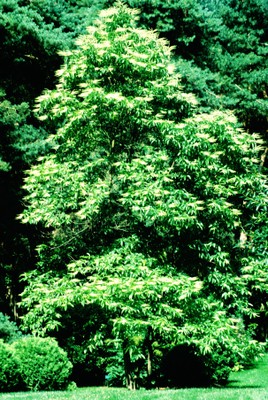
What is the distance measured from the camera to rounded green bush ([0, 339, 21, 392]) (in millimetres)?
9102

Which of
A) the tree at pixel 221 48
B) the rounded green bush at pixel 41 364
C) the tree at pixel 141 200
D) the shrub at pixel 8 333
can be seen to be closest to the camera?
the tree at pixel 141 200

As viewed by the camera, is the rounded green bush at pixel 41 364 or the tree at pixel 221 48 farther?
the tree at pixel 221 48

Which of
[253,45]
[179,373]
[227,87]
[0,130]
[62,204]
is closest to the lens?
[62,204]

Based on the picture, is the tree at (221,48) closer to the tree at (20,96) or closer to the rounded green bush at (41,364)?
the tree at (20,96)

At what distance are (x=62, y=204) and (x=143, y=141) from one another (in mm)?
2221

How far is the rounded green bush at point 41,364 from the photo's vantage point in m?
9.41

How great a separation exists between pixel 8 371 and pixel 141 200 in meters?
4.18

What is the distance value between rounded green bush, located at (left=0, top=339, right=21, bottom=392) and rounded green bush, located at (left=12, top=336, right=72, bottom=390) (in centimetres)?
11

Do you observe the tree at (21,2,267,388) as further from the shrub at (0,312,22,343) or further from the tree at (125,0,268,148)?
the tree at (125,0,268,148)

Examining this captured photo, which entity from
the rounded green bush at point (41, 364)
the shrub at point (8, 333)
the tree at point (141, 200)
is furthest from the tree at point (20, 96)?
the rounded green bush at point (41, 364)

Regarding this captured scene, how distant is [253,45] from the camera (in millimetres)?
24344

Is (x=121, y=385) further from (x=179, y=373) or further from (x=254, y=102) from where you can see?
(x=254, y=102)

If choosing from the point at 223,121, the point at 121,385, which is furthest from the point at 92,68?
the point at 121,385

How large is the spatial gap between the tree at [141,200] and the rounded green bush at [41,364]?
1.26 ft
